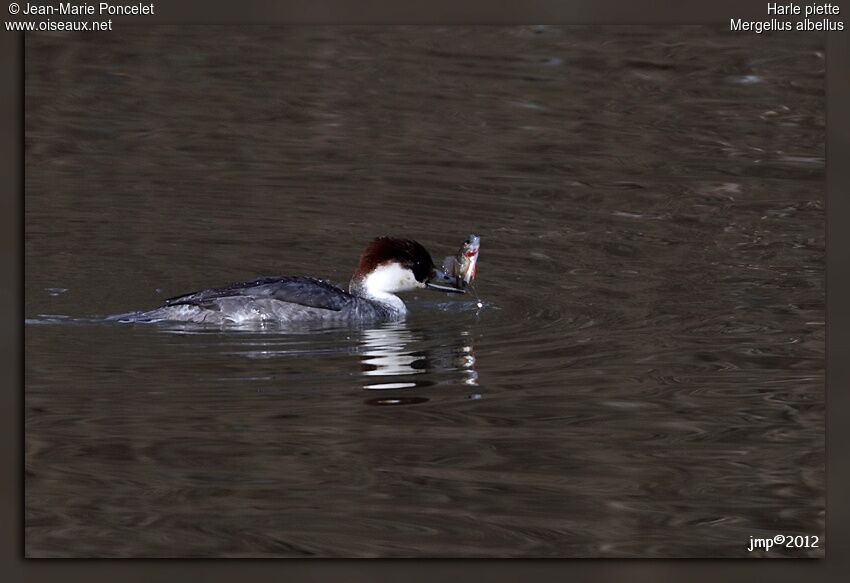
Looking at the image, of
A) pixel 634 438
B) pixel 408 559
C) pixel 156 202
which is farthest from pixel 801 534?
pixel 156 202

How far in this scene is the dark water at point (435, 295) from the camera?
8289 mm

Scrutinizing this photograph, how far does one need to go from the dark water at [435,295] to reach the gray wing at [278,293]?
349 mm

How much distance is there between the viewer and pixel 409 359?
11.2 meters

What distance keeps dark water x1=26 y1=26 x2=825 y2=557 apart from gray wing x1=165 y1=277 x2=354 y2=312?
0.35 meters

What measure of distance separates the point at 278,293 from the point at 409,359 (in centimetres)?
140

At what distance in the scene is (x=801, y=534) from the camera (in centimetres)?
823

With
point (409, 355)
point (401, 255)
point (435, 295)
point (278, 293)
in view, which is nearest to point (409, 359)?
point (409, 355)

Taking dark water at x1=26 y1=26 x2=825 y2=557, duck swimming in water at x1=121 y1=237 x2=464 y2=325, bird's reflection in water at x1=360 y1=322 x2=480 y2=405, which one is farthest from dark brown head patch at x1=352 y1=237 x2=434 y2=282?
bird's reflection in water at x1=360 y1=322 x2=480 y2=405

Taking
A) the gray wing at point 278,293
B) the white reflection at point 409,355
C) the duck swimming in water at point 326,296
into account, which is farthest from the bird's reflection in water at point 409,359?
the gray wing at point 278,293

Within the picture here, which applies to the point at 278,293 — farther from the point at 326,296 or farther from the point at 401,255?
the point at 401,255

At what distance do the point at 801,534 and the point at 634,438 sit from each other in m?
1.36

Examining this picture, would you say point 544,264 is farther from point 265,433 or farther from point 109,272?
point 265,433

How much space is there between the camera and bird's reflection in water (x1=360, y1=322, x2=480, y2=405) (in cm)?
1036

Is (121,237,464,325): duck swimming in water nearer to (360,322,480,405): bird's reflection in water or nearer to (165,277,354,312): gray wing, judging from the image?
(165,277,354,312): gray wing
